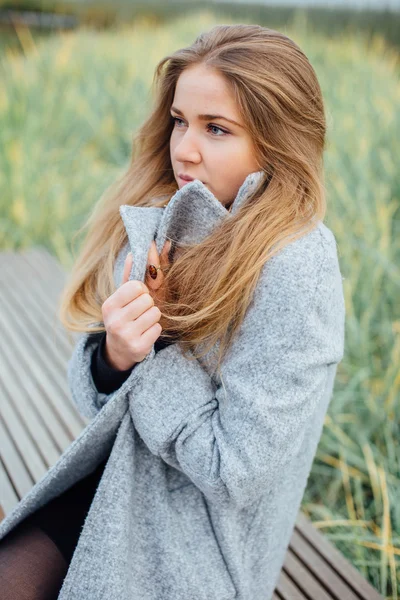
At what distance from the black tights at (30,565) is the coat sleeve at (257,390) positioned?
35 centimetres

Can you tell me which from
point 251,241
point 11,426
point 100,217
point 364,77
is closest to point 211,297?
point 251,241

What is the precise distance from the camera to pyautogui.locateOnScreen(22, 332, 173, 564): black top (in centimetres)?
120

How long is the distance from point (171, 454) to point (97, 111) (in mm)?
4050

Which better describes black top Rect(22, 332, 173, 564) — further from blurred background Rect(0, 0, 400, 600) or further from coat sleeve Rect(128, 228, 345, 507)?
blurred background Rect(0, 0, 400, 600)

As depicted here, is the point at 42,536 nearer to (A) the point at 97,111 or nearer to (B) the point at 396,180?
(B) the point at 396,180

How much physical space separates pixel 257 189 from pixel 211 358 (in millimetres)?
348

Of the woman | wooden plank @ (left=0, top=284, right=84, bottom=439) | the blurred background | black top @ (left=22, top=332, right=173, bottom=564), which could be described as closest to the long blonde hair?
the woman

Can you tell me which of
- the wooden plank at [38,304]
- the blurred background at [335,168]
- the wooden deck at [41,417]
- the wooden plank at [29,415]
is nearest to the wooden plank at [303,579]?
the wooden deck at [41,417]

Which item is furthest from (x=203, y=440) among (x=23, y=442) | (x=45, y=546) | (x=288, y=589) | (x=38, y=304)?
(x=38, y=304)

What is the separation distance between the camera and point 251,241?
1.09 meters

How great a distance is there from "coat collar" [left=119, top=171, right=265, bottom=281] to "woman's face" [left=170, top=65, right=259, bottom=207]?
0.05m

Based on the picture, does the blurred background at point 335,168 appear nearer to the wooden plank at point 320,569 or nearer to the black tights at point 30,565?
the wooden plank at point 320,569

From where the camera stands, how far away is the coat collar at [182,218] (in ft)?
3.59

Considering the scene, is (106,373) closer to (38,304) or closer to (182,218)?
(182,218)
